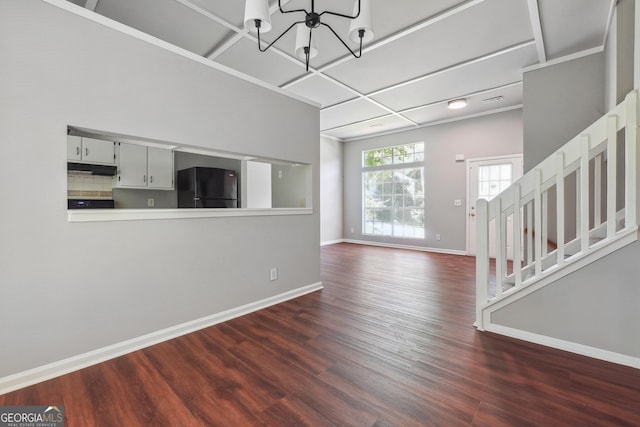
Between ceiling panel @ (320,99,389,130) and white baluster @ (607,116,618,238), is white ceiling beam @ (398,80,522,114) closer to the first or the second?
ceiling panel @ (320,99,389,130)

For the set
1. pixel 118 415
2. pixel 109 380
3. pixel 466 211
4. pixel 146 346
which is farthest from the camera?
pixel 466 211

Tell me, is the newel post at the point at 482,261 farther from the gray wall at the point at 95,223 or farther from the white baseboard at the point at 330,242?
the white baseboard at the point at 330,242

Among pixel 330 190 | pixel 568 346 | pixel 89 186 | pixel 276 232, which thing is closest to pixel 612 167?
pixel 568 346

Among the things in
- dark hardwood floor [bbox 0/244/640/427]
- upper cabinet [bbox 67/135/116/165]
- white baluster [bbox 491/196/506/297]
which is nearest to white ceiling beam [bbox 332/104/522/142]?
white baluster [bbox 491/196/506/297]

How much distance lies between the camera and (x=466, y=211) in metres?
5.74

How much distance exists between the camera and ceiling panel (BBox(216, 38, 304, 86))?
9.95 feet

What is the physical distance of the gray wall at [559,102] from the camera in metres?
3.12

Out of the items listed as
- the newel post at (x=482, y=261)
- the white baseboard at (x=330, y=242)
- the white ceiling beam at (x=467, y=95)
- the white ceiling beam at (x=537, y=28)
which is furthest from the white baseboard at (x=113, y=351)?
the white baseboard at (x=330, y=242)

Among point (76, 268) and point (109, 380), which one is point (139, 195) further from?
point (109, 380)

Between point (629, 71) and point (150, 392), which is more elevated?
point (629, 71)

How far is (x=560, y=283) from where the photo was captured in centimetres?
202

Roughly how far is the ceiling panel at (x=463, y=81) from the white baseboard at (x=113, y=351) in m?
3.69

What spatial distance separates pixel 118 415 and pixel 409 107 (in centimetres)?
540

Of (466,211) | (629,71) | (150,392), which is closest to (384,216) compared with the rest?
(466,211)
